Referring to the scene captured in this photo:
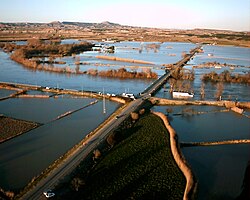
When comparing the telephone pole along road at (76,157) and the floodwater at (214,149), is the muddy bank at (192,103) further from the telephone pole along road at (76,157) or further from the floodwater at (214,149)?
the telephone pole along road at (76,157)

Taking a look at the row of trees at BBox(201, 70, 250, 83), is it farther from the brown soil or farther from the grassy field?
the brown soil

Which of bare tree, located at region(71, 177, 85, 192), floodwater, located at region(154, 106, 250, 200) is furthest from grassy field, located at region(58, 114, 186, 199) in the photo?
floodwater, located at region(154, 106, 250, 200)

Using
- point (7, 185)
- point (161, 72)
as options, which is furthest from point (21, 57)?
point (7, 185)

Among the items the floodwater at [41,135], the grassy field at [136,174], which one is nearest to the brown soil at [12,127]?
the floodwater at [41,135]

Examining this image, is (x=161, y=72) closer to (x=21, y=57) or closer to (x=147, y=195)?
(x=21, y=57)

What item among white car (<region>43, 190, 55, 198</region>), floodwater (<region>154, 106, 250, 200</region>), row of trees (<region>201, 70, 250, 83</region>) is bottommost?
floodwater (<region>154, 106, 250, 200</region>)

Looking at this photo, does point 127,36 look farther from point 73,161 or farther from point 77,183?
point 77,183
